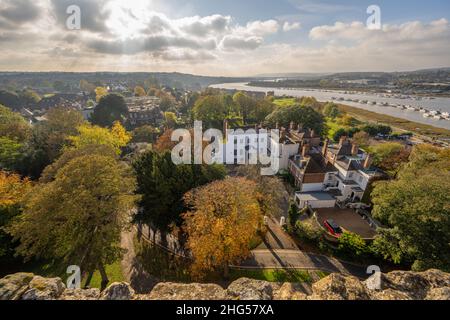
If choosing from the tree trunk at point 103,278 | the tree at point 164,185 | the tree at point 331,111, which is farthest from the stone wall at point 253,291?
the tree at point 331,111

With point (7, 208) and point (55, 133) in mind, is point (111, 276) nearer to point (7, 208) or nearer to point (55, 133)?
point (7, 208)

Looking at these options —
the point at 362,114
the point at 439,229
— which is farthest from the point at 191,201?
the point at 362,114

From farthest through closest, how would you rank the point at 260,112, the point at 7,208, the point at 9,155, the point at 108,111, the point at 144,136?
1. the point at 260,112
2. the point at 108,111
3. the point at 144,136
4. the point at 9,155
5. the point at 7,208

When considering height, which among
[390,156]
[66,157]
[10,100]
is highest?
[10,100]

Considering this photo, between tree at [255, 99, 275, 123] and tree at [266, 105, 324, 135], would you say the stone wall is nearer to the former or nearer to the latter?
tree at [266, 105, 324, 135]

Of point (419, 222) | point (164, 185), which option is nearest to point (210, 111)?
point (164, 185)

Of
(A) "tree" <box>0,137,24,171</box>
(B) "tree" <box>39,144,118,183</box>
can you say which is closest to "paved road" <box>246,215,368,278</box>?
(B) "tree" <box>39,144,118,183</box>
